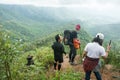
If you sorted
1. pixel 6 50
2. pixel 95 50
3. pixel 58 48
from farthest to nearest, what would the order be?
pixel 58 48 → pixel 95 50 → pixel 6 50

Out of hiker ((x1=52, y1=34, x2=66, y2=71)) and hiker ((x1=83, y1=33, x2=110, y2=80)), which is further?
hiker ((x1=52, y1=34, x2=66, y2=71))

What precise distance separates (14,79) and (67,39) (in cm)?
585

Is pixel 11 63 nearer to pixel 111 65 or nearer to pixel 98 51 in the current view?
pixel 98 51

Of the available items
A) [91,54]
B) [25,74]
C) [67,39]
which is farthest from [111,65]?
[25,74]

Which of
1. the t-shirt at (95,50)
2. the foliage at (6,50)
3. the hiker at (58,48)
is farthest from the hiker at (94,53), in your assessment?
the foliage at (6,50)

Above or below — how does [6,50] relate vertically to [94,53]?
above

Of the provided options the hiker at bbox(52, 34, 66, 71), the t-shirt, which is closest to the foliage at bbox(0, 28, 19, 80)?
the t-shirt

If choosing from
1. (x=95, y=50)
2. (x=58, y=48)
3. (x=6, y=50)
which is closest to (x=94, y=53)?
(x=95, y=50)

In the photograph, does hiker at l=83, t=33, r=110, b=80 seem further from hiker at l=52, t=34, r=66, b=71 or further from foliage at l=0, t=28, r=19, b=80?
foliage at l=0, t=28, r=19, b=80

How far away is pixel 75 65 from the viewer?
11477 millimetres

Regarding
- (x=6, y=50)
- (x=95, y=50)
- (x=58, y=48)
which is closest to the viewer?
(x=6, y=50)

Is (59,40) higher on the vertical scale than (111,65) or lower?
higher

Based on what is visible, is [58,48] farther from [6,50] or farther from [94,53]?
[6,50]

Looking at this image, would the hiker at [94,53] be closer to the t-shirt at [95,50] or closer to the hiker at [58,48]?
the t-shirt at [95,50]
